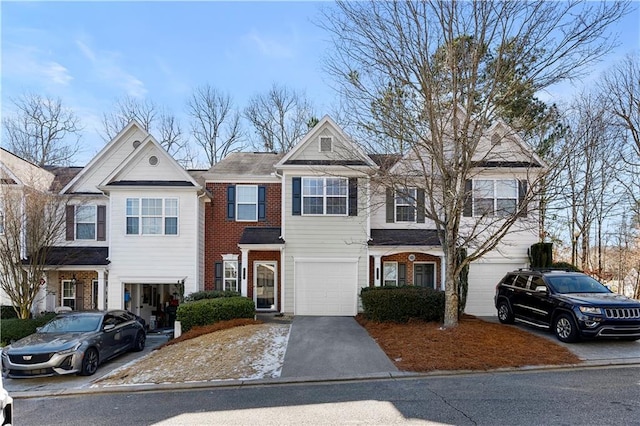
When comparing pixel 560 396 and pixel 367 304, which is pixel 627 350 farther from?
pixel 367 304

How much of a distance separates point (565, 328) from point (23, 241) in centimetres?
1771

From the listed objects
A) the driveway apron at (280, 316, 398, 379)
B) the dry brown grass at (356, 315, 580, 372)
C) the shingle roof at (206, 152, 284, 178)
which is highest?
the shingle roof at (206, 152, 284, 178)

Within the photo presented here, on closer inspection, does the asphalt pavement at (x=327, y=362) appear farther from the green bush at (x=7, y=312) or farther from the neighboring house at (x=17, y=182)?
the neighboring house at (x=17, y=182)

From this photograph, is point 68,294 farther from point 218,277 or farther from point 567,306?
point 567,306

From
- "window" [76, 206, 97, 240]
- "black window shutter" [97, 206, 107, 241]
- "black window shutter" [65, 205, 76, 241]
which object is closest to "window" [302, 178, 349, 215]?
"black window shutter" [97, 206, 107, 241]

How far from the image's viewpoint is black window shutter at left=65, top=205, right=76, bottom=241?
1814cm

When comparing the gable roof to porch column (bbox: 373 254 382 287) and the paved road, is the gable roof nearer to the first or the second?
porch column (bbox: 373 254 382 287)

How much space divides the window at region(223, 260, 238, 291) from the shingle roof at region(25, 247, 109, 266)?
4.56 metres

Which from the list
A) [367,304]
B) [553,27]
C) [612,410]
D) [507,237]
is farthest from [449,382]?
[507,237]

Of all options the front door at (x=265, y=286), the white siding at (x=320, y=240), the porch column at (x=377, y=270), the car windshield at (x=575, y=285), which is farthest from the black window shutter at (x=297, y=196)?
the car windshield at (x=575, y=285)

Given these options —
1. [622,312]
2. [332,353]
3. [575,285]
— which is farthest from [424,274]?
[332,353]

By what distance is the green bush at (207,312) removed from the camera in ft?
47.6

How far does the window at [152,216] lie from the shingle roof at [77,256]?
1680mm

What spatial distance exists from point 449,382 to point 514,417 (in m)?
2.16
